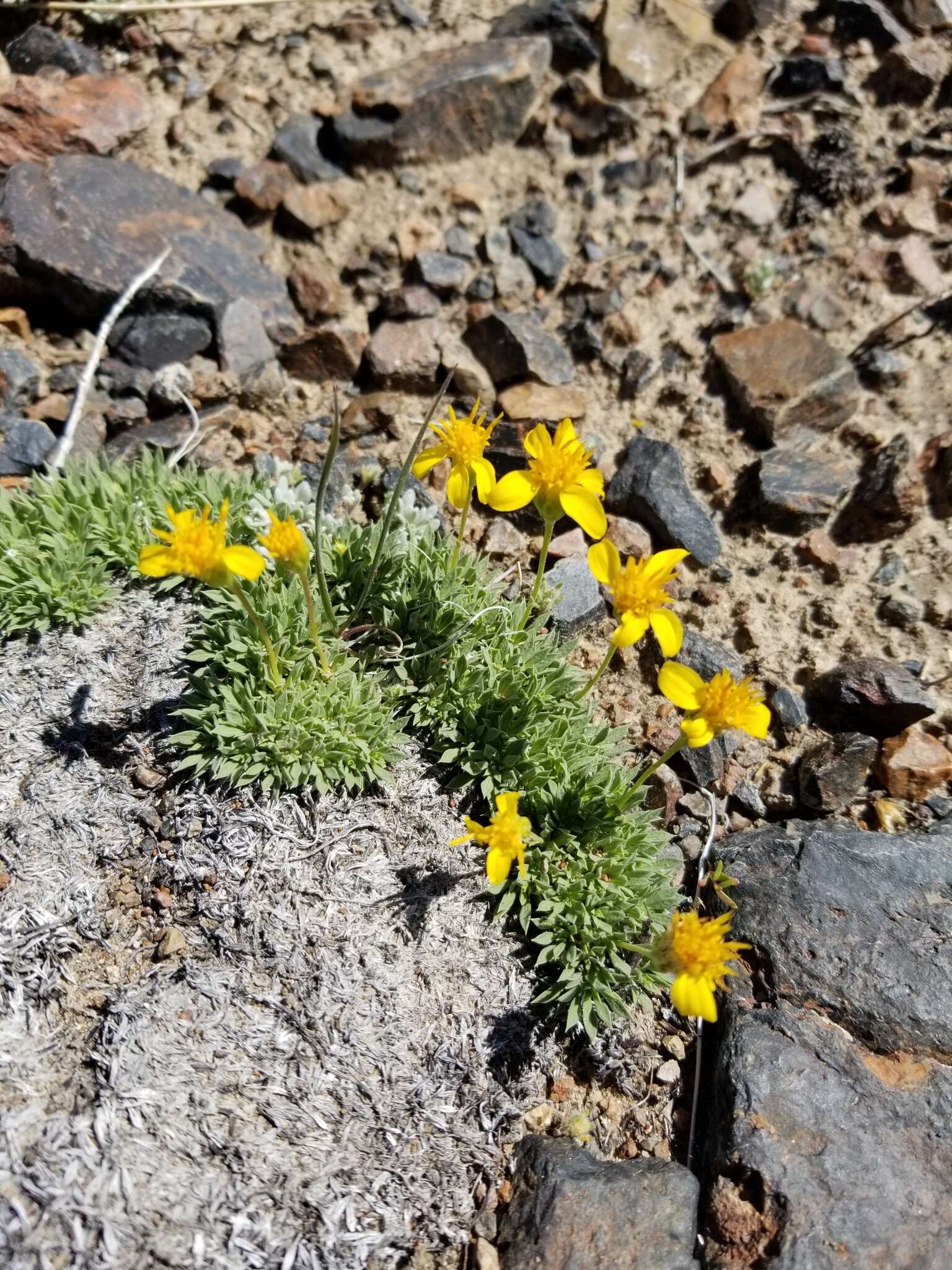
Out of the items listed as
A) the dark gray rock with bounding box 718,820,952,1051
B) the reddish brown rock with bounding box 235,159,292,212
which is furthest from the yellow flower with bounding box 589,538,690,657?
the reddish brown rock with bounding box 235,159,292,212

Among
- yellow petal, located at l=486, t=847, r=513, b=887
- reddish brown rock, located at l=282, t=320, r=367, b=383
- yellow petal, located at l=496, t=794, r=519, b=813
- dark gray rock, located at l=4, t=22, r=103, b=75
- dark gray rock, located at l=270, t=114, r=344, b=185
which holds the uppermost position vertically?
→ dark gray rock, located at l=4, t=22, r=103, b=75

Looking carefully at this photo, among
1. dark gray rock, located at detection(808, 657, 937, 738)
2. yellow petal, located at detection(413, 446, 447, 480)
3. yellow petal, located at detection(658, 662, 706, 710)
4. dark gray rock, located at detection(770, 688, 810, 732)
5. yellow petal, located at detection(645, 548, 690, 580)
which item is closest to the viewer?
yellow petal, located at detection(658, 662, 706, 710)

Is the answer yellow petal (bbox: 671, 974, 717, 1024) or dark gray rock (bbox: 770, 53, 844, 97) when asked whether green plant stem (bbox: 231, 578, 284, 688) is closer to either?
yellow petal (bbox: 671, 974, 717, 1024)

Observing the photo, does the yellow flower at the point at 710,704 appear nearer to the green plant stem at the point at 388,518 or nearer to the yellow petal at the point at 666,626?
the yellow petal at the point at 666,626

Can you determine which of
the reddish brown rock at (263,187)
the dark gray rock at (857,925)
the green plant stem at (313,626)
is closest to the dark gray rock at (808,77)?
the reddish brown rock at (263,187)

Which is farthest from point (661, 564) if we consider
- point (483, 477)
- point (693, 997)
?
point (693, 997)

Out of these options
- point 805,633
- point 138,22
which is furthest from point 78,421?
point 805,633

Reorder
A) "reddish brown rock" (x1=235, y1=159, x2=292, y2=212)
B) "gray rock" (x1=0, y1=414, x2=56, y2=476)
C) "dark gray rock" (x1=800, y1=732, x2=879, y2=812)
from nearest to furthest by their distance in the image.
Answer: "dark gray rock" (x1=800, y1=732, x2=879, y2=812), "gray rock" (x1=0, y1=414, x2=56, y2=476), "reddish brown rock" (x1=235, y1=159, x2=292, y2=212)
